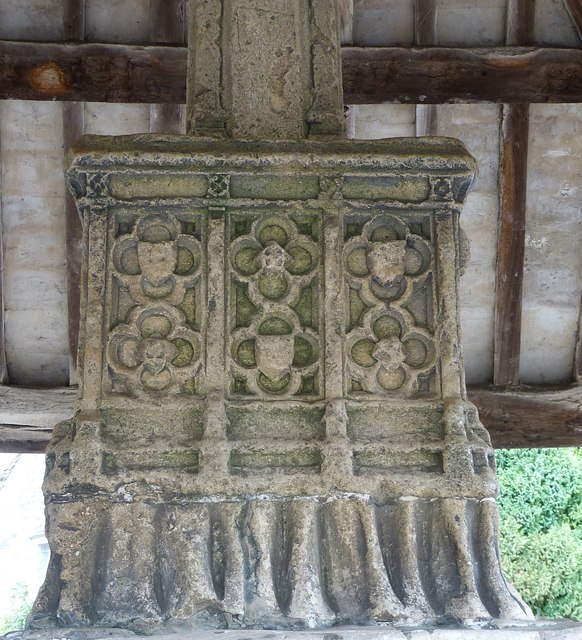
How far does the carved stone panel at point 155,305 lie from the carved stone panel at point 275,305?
0.10 m

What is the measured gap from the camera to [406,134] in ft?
16.9

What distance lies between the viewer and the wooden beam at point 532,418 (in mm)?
5168

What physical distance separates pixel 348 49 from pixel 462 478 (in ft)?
10.5

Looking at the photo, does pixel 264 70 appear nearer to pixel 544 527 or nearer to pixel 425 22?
pixel 425 22

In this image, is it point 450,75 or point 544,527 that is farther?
point 544,527

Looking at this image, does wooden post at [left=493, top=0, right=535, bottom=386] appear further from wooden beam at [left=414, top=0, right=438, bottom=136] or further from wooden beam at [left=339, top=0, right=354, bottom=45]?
wooden beam at [left=339, top=0, right=354, bottom=45]

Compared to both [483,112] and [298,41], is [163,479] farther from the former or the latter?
[483,112]

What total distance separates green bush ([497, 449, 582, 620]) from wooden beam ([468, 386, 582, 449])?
3.40 m

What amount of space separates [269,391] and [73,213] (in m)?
3.46

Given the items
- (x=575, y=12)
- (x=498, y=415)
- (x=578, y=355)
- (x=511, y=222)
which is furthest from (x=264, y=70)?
(x=578, y=355)

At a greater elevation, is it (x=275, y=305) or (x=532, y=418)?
(x=275, y=305)

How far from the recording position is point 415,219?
2.14m

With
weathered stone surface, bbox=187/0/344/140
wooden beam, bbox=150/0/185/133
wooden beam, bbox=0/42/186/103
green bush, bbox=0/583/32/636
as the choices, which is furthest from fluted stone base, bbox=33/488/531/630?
green bush, bbox=0/583/32/636

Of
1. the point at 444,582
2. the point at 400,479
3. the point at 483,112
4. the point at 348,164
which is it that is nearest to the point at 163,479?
the point at 400,479
